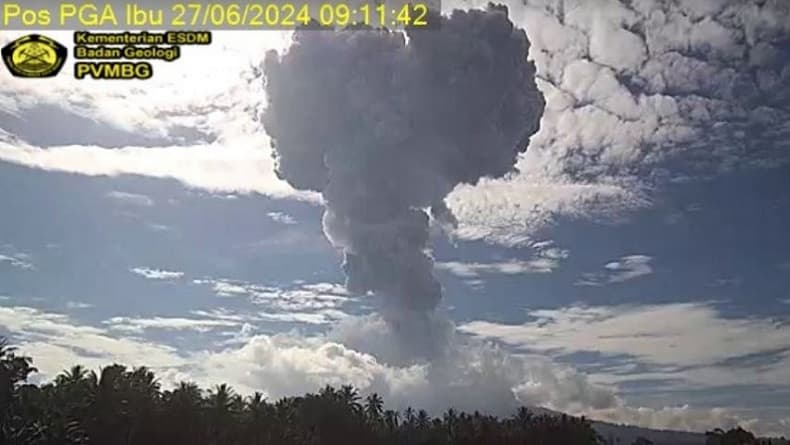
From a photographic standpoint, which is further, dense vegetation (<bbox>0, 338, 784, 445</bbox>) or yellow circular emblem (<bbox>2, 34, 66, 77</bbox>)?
dense vegetation (<bbox>0, 338, 784, 445</bbox>)

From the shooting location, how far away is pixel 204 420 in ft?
262

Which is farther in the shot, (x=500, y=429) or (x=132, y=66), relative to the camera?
(x=500, y=429)

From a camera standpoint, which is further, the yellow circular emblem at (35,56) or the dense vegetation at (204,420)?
the dense vegetation at (204,420)

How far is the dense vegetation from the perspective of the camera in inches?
2625

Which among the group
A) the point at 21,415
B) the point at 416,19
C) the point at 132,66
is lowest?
the point at 21,415

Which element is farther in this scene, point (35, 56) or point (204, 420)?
point (204, 420)

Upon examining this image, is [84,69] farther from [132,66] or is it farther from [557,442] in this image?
[557,442]

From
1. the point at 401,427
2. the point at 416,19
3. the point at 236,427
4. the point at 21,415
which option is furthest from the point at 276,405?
the point at 416,19

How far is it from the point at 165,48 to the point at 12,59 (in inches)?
229

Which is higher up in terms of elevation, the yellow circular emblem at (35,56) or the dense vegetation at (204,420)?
the yellow circular emblem at (35,56)

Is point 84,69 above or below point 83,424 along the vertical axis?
above

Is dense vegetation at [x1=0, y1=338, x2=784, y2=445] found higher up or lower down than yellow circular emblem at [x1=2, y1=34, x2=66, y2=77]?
lower down

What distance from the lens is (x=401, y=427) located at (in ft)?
301

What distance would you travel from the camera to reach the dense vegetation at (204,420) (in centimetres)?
6669
